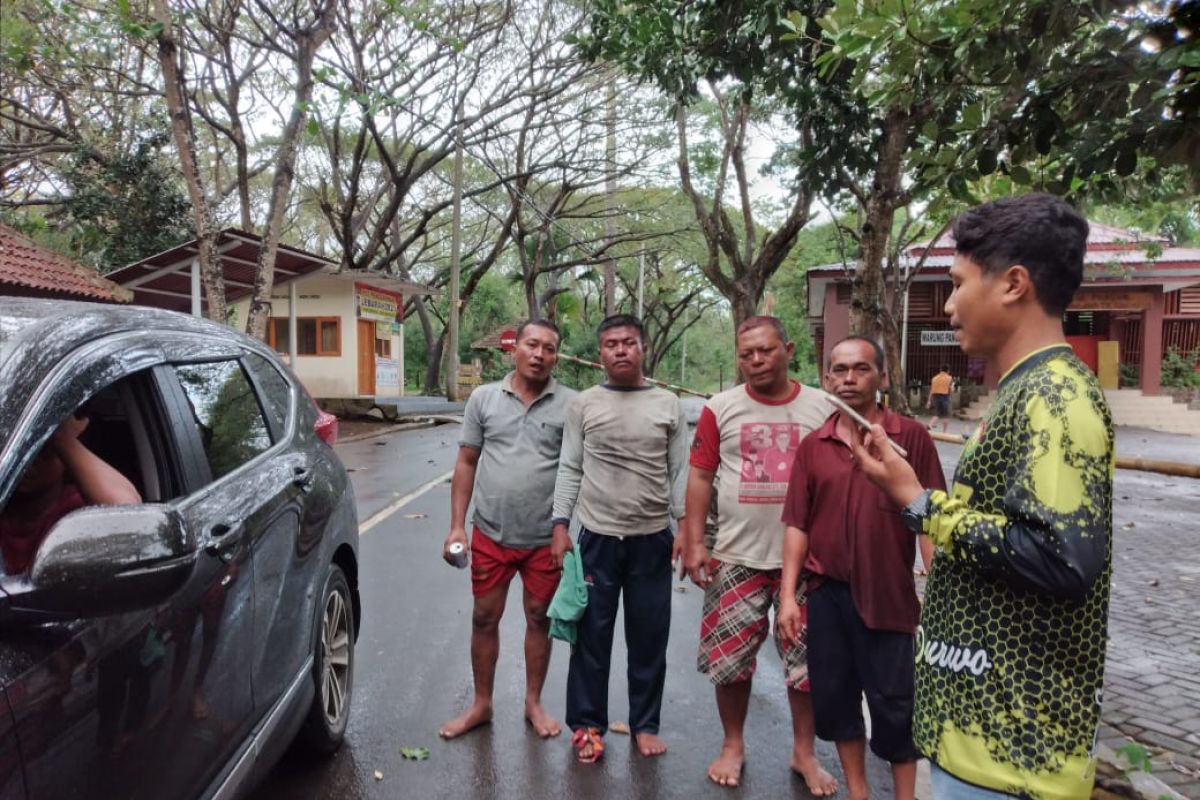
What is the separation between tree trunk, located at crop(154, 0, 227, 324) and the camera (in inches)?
400

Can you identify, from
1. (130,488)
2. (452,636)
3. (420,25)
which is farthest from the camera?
(420,25)

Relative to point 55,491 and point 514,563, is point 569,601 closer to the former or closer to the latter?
point 514,563

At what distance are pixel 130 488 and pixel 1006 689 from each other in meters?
2.01

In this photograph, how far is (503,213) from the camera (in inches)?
1197

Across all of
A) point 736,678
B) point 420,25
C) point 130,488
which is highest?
point 420,25

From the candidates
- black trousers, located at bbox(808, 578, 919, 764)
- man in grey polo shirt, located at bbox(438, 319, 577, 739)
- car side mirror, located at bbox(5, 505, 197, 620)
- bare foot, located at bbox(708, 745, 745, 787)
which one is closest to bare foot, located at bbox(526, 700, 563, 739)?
man in grey polo shirt, located at bbox(438, 319, 577, 739)

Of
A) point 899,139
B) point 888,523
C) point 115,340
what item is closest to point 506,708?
point 888,523

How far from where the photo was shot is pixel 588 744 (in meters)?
3.40

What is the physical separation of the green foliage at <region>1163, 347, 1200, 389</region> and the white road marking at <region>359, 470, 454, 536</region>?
73.7ft

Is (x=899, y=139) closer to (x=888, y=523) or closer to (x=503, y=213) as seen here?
(x=888, y=523)

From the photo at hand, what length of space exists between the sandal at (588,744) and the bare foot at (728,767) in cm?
45

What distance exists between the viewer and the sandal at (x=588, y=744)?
337 centimetres

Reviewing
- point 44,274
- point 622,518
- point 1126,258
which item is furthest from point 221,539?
point 1126,258

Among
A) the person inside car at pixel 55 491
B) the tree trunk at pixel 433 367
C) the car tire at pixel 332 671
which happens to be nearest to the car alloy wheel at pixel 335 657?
the car tire at pixel 332 671
